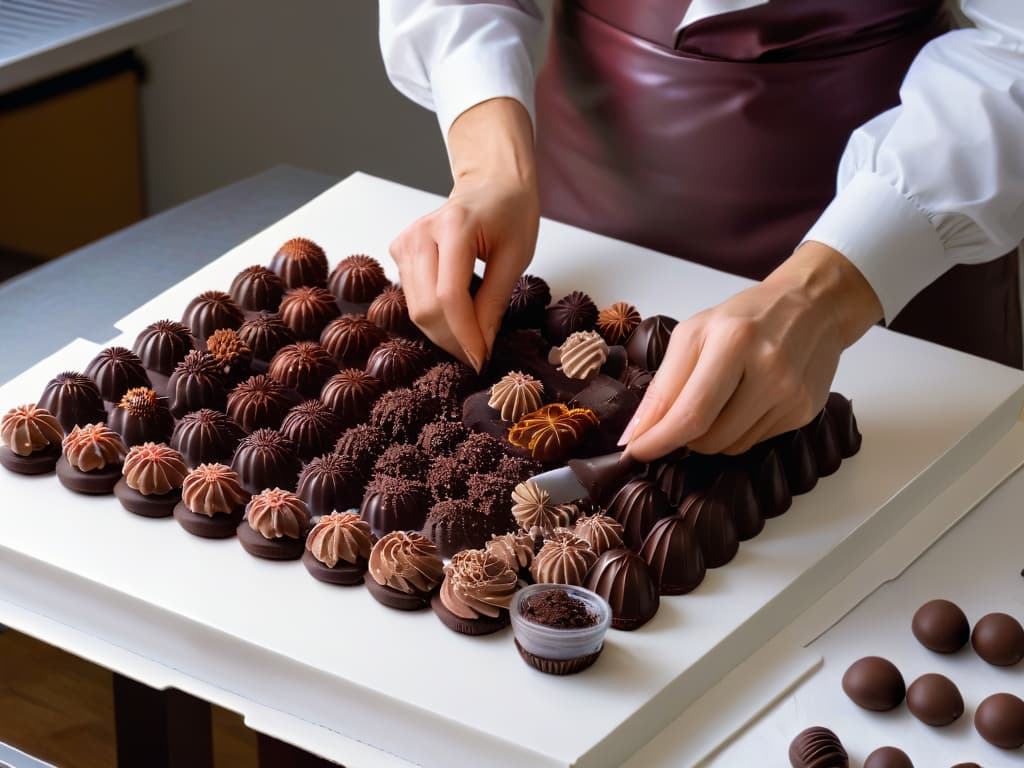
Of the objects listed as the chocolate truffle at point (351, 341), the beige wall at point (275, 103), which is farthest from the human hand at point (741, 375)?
the beige wall at point (275, 103)

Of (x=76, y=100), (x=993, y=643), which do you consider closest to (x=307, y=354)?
(x=993, y=643)

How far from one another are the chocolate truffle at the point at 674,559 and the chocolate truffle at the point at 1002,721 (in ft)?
0.94

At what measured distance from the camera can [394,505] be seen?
1.39 metres

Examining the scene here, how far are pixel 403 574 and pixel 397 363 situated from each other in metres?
0.40

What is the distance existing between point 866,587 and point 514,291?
602 mm

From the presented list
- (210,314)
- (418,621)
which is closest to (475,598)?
(418,621)

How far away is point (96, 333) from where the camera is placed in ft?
6.22

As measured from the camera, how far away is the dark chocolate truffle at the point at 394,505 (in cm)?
139

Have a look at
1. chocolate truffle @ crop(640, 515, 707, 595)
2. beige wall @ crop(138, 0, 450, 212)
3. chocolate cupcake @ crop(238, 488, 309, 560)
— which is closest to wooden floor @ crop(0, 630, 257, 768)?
chocolate cupcake @ crop(238, 488, 309, 560)

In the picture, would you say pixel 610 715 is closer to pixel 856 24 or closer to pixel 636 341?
pixel 636 341

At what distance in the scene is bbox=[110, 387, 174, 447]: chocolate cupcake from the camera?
4.98 feet

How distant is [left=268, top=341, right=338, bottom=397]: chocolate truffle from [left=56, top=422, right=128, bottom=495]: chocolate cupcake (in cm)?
Answer: 23

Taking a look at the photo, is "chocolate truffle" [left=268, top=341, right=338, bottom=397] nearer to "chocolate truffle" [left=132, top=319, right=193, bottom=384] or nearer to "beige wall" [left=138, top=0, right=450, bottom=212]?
"chocolate truffle" [left=132, top=319, right=193, bottom=384]

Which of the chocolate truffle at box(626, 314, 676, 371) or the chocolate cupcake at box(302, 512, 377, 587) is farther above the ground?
the chocolate truffle at box(626, 314, 676, 371)
